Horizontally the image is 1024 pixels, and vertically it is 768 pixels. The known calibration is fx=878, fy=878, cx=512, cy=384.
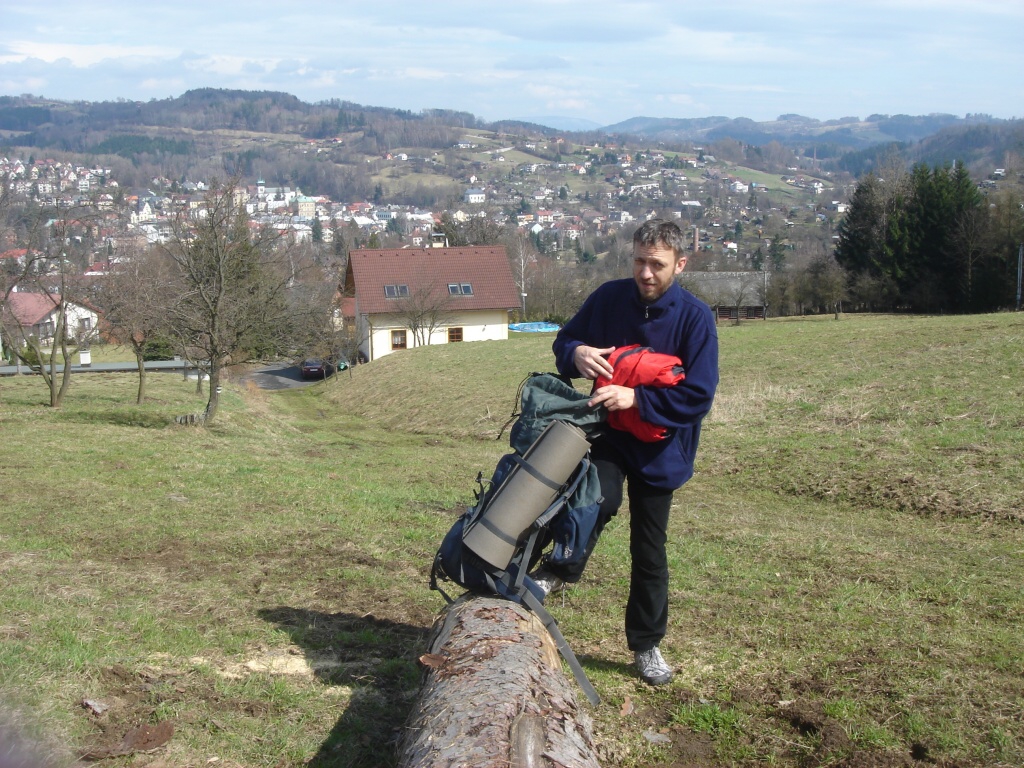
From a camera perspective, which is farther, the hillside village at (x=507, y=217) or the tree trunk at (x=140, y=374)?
the tree trunk at (x=140, y=374)

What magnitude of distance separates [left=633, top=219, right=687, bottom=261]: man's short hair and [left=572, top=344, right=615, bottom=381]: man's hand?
54cm

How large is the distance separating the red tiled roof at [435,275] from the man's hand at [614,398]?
4693cm

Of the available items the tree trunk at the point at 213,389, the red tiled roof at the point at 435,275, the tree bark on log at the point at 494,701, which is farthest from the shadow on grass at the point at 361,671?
the red tiled roof at the point at 435,275

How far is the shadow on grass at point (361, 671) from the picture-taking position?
379 centimetres

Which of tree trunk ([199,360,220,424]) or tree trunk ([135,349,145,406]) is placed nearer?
tree trunk ([199,360,220,424])

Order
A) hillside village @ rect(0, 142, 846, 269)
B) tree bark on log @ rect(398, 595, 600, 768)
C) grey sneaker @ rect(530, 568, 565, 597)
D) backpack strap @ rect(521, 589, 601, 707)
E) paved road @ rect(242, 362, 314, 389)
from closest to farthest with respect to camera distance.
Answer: tree bark on log @ rect(398, 595, 600, 768) → backpack strap @ rect(521, 589, 601, 707) → grey sneaker @ rect(530, 568, 565, 597) → paved road @ rect(242, 362, 314, 389) → hillside village @ rect(0, 142, 846, 269)

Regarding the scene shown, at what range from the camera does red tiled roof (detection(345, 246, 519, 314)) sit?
51.6 m

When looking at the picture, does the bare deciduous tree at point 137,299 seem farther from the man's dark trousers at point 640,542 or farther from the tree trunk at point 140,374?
the man's dark trousers at point 640,542

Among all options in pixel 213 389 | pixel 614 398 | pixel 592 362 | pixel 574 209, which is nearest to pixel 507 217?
pixel 574 209

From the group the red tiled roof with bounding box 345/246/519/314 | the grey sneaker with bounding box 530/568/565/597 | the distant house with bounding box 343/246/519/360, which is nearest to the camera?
the grey sneaker with bounding box 530/568/565/597

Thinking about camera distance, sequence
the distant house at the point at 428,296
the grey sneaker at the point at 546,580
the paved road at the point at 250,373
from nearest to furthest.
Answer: the grey sneaker at the point at 546,580 < the paved road at the point at 250,373 < the distant house at the point at 428,296

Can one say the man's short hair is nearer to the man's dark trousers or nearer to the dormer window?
the man's dark trousers

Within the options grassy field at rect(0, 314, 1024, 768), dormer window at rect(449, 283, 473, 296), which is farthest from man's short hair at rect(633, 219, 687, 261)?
dormer window at rect(449, 283, 473, 296)

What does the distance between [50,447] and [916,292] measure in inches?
2072
